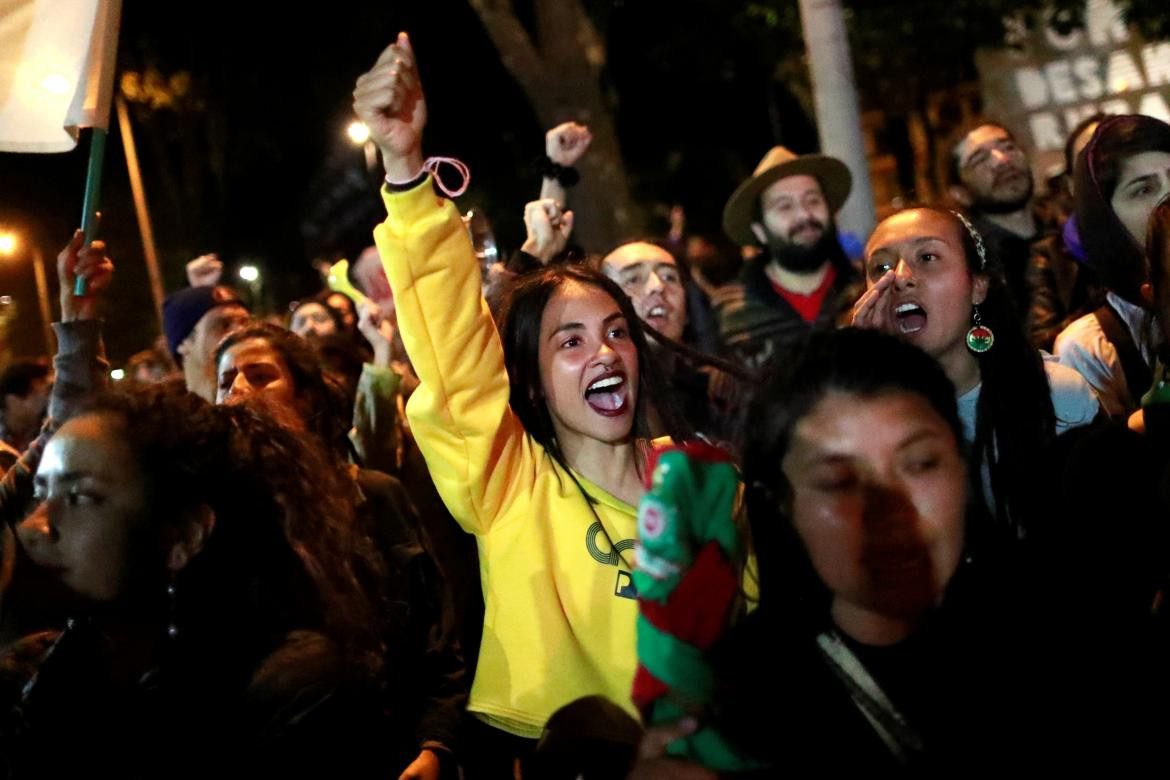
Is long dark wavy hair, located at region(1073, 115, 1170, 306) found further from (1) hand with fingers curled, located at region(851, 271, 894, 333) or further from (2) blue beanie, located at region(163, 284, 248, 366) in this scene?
(2) blue beanie, located at region(163, 284, 248, 366)

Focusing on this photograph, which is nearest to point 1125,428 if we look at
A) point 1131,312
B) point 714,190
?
point 1131,312

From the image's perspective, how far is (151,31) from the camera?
2123 centimetres

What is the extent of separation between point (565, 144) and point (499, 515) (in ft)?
7.05

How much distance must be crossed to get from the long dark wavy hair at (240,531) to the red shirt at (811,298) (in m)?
3.47

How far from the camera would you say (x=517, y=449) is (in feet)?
10.1

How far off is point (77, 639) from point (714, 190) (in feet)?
78.8

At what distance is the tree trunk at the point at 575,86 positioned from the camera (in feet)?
34.0

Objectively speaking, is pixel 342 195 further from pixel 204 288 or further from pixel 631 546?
pixel 631 546

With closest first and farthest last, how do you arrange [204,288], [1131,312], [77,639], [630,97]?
[77,639] < [1131,312] < [204,288] < [630,97]

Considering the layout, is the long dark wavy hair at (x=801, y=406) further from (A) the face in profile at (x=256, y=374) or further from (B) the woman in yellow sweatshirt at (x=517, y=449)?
(A) the face in profile at (x=256, y=374)

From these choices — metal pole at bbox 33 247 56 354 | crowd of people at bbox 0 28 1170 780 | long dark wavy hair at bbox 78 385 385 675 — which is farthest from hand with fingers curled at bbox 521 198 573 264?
metal pole at bbox 33 247 56 354

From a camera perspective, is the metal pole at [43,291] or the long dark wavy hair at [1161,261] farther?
the metal pole at [43,291]

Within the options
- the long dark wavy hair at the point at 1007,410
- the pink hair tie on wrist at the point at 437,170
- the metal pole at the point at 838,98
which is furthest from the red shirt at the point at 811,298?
the pink hair tie on wrist at the point at 437,170

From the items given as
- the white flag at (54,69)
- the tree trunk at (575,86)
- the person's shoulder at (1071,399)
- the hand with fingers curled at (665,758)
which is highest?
the tree trunk at (575,86)
